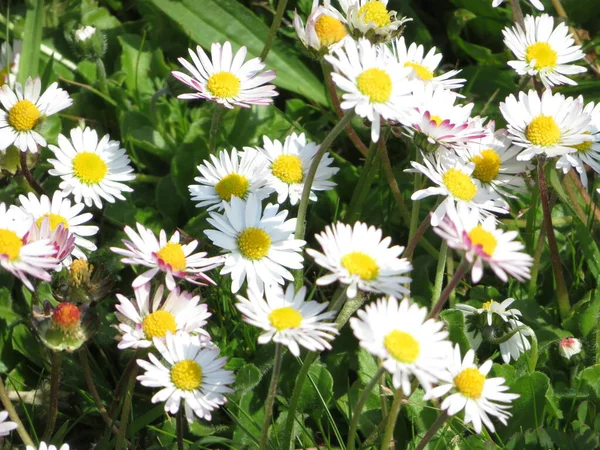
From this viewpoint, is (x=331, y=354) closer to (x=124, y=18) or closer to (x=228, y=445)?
(x=228, y=445)

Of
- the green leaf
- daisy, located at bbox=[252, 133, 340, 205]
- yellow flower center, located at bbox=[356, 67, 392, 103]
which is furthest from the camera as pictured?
the green leaf

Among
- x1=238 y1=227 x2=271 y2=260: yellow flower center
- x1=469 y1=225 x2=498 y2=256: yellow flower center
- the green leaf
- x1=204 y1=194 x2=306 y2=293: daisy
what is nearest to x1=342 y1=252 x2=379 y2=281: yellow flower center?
x1=469 y1=225 x2=498 y2=256: yellow flower center

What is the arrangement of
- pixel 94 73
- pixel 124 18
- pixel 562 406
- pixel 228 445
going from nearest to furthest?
1. pixel 228 445
2. pixel 562 406
3. pixel 94 73
4. pixel 124 18

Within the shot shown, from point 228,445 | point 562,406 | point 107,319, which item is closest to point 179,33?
point 107,319

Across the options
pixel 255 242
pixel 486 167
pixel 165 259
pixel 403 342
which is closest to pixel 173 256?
pixel 165 259

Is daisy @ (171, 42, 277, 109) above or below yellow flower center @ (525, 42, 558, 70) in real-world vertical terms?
below

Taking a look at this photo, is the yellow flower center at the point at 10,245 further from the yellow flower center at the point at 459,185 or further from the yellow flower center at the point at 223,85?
the yellow flower center at the point at 459,185

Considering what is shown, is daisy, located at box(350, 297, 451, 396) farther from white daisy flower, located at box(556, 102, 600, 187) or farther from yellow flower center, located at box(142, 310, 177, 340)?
white daisy flower, located at box(556, 102, 600, 187)
